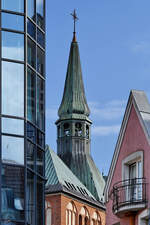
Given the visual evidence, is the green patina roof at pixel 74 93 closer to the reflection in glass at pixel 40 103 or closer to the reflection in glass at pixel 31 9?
the reflection in glass at pixel 40 103

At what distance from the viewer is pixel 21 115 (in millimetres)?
36938

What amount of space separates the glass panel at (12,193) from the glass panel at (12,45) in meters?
4.19

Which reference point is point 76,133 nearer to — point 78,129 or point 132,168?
point 78,129

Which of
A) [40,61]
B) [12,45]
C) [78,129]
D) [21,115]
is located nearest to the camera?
[21,115]

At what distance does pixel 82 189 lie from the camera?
95875 millimetres

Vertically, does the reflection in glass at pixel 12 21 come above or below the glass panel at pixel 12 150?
above

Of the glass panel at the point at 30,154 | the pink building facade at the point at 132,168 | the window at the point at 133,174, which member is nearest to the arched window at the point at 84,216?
the glass panel at the point at 30,154

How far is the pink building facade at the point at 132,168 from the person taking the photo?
31266mm

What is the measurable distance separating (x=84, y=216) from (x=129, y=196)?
63.1 metres

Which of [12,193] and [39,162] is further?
[39,162]

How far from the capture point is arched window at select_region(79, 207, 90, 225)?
93625 millimetres

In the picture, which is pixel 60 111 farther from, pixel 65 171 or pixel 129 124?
pixel 129 124

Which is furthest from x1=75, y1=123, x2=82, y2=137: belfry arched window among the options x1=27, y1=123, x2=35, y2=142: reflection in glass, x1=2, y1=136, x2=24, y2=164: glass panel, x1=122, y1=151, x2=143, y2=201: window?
x1=122, y1=151, x2=143, y2=201: window

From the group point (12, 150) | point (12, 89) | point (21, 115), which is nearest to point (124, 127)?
point (12, 150)
